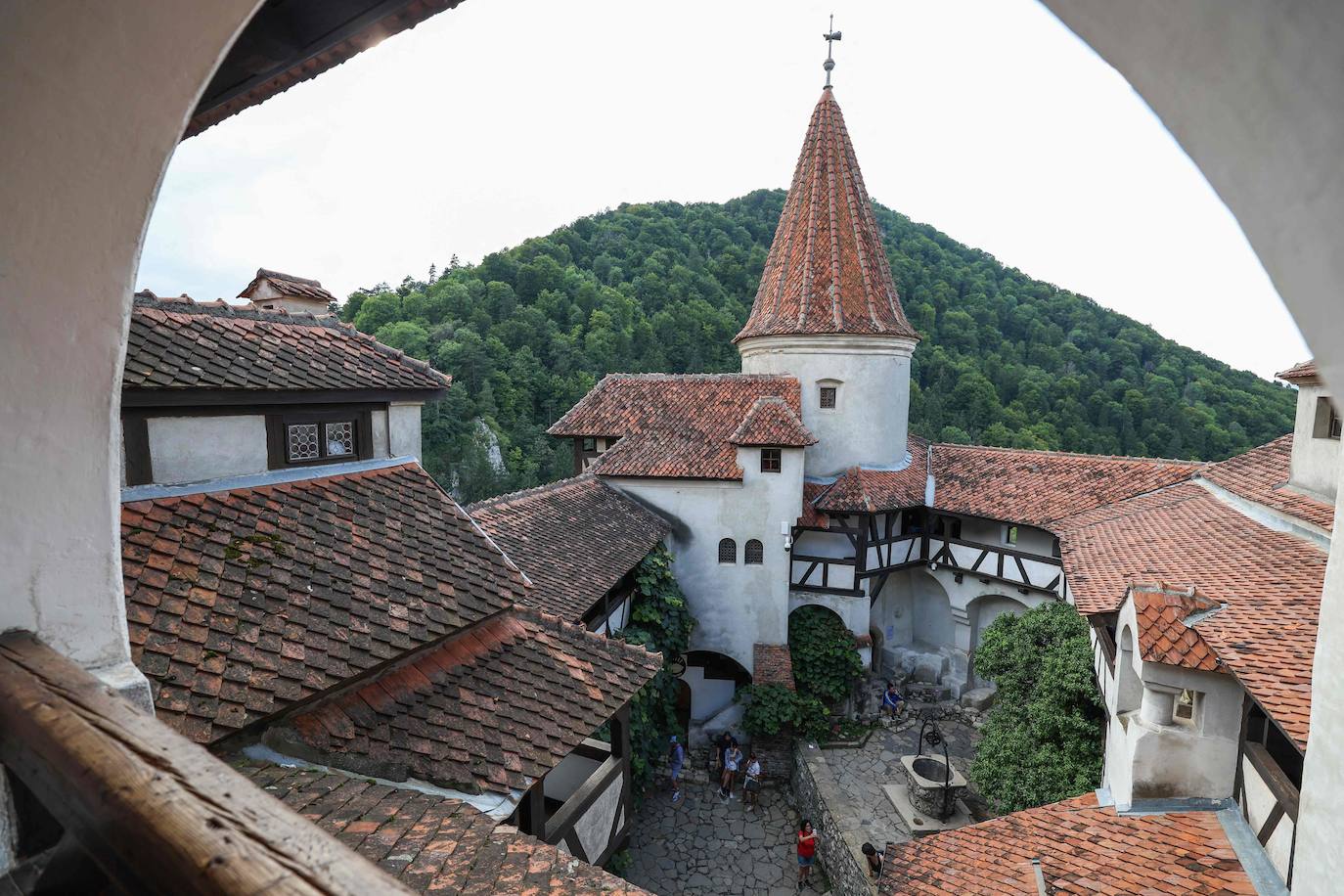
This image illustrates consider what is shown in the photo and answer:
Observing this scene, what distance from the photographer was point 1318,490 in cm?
823

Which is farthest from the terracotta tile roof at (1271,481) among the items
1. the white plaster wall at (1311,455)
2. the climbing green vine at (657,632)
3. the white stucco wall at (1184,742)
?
the climbing green vine at (657,632)

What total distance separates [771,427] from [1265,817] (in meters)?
10.3

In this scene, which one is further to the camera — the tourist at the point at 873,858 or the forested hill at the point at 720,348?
the forested hill at the point at 720,348

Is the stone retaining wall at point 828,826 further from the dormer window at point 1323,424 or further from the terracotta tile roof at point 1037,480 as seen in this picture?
the dormer window at point 1323,424

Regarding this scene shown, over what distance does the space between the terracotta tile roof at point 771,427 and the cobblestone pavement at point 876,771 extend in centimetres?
665

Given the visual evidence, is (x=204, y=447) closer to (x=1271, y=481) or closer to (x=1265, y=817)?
(x=1265, y=817)

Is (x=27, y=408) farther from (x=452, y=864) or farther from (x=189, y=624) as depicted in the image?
(x=189, y=624)

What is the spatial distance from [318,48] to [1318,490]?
37.6 ft

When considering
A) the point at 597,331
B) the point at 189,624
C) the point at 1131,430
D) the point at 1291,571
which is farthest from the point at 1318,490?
the point at 597,331

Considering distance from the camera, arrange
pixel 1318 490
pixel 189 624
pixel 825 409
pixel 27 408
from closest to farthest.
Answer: pixel 27 408, pixel 189 624, pixel 1318 490, pixel 825 409

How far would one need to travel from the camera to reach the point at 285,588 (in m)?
4.42

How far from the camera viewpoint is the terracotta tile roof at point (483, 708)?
13.4 feet

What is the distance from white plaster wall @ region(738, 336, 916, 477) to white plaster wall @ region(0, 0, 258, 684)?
617 inches

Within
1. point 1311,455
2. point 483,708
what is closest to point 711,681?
point 483,708
